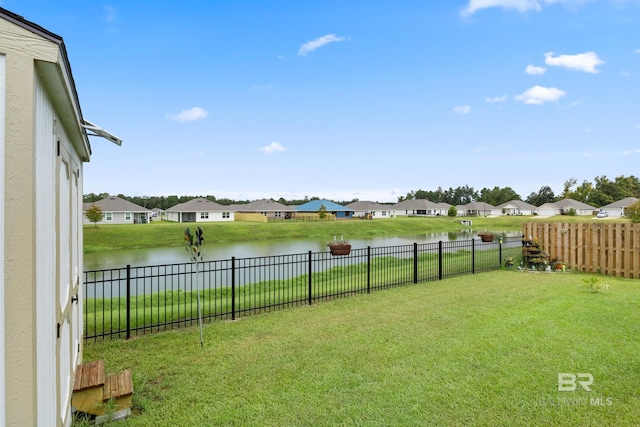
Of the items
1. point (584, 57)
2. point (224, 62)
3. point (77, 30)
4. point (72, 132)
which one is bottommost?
point (72, 132)

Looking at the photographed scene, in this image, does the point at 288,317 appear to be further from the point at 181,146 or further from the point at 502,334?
the point at 181,146

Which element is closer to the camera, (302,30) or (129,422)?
(129,422)

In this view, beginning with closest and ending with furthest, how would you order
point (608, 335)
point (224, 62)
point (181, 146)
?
1. point (608, 335)
2. point (224, 62)
3. point (181, 146)

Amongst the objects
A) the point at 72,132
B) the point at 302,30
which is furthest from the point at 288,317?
the point at 302,30

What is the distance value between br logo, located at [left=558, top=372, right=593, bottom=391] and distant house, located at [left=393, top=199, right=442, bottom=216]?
273ft

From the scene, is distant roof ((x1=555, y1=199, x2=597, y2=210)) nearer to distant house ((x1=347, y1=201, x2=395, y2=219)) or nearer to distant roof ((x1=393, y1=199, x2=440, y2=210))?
distant roof ((x1=393, y1=199, x2=440, y2=210))

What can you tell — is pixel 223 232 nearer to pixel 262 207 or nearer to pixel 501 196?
pixel 262 207

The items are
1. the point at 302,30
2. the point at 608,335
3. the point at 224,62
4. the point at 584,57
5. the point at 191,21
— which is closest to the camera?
the point at 608,335

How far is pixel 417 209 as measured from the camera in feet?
279

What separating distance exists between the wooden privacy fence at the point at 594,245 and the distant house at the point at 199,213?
53052mm

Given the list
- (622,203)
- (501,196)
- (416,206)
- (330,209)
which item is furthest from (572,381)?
(501,196)

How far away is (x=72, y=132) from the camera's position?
3.60 metres

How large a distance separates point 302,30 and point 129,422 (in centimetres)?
1668

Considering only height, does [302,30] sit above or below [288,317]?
above
